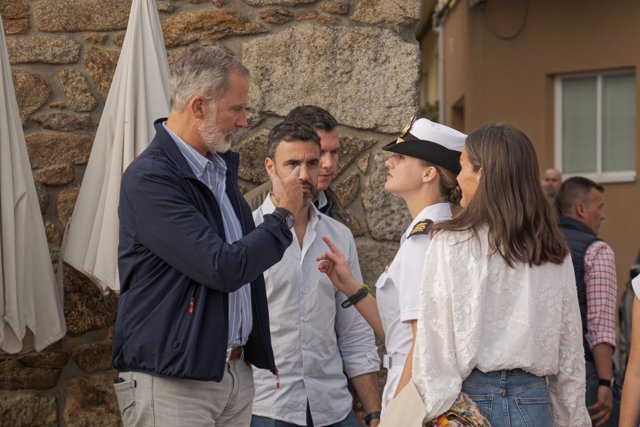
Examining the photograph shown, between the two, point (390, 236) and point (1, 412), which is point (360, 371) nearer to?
point (390, 236)

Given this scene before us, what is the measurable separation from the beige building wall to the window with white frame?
12 centimetres

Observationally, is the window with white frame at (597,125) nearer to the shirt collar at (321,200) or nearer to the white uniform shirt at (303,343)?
the shirt collar at (321,200)

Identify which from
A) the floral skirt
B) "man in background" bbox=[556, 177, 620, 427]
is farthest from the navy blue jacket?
"man in background" bbox=[556, 177, 620, 427]

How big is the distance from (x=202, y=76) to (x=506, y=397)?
1.33 m

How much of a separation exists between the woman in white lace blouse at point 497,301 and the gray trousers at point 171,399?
652mm

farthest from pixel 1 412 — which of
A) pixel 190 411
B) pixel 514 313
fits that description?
pixel 514 313

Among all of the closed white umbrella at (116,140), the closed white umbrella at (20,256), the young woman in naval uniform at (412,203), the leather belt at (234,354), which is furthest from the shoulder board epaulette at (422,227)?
the closed white umbrella at (20,256)

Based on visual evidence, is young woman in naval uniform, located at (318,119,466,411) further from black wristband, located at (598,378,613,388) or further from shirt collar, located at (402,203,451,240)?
black wristband, located at (598,378,613,388)

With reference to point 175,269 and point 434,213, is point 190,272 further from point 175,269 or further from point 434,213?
point 434,213

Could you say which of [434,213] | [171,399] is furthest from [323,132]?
[171,399]

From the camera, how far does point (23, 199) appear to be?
452 cm

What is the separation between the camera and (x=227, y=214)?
372 cm

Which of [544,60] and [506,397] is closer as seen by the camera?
[506,397]

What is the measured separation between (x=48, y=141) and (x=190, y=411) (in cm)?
212
